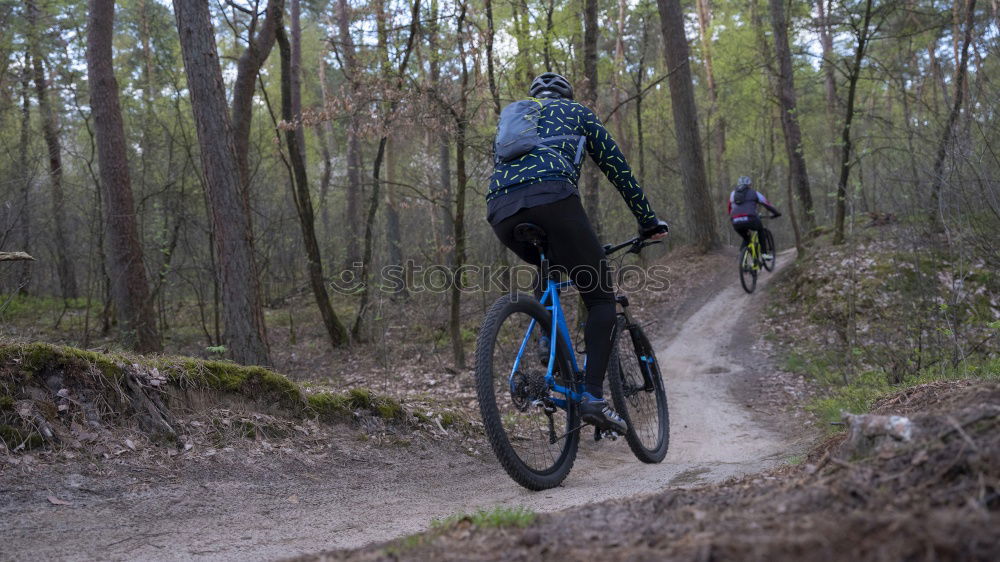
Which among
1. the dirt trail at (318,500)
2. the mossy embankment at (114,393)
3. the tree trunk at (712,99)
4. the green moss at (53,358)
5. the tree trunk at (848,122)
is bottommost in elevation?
the dirt trail at (318,500)

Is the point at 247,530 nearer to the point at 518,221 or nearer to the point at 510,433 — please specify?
the point at 510,433

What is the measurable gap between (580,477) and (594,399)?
0.69 metres

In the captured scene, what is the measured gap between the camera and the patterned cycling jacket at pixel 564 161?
154 inches

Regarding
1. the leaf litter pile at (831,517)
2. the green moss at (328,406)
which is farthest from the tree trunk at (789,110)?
the leaf litter pile at (831,517)

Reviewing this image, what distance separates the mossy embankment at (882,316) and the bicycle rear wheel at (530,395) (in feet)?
9.56

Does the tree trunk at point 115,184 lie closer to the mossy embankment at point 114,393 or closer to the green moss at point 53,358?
the mossy embankment at point 114,393

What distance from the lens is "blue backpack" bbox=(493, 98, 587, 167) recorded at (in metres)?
3.97

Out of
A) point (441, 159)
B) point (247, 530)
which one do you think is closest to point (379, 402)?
point (247, 530)

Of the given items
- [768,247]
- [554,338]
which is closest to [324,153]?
[768,247]

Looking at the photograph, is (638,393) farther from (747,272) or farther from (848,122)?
(848,122)

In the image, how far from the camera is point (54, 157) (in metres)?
17.1

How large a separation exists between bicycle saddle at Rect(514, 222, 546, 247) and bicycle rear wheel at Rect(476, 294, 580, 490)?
0.34 m

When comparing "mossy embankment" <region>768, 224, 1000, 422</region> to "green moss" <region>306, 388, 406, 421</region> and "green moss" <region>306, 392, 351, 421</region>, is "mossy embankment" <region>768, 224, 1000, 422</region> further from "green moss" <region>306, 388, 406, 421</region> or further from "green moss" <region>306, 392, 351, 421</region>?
"green moss" <region>306, 392, 351, 421</region>

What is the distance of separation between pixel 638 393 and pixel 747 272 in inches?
389
